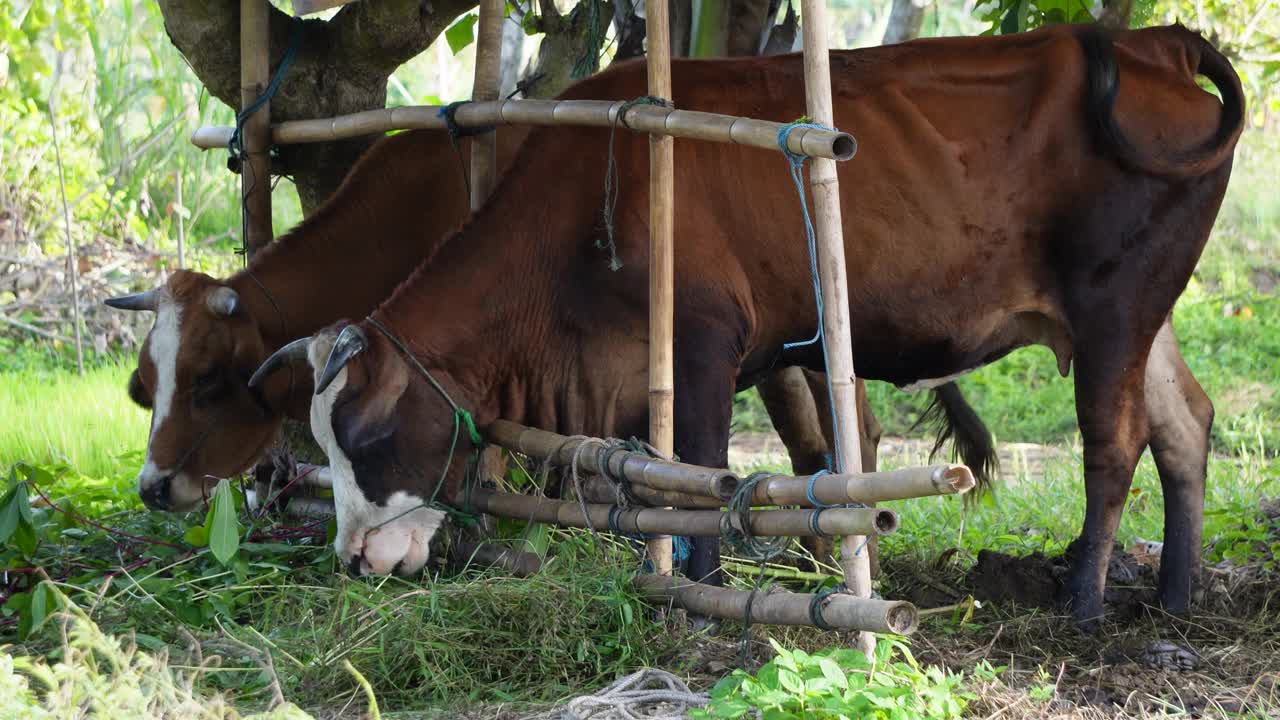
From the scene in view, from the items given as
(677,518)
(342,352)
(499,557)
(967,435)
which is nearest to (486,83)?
(342,352)

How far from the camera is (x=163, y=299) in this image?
4984 mm

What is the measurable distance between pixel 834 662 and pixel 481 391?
5.48ft

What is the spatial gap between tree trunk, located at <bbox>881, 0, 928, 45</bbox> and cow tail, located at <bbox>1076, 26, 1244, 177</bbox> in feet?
10.1

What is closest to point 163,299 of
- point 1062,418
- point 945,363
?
point 945,363

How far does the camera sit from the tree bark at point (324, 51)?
5418 mm

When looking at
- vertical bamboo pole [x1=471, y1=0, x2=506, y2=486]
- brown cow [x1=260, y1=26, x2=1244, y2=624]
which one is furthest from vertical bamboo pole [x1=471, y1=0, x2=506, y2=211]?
brown cow [x1=260, y1=26, x2=1244, y2=624]

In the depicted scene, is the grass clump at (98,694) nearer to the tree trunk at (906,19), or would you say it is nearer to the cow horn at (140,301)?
the cow horn at (140,301)

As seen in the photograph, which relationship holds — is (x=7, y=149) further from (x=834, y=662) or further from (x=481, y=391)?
(x=834, y=662)

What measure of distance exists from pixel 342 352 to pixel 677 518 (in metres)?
Result: 1.10

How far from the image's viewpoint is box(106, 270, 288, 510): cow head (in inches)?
194

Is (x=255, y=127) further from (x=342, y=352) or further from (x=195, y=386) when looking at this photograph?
(x=342, y=352)

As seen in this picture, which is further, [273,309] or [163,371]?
[273,309]

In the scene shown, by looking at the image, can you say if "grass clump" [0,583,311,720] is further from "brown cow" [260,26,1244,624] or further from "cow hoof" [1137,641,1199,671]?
"cow hoof" [1137,641,1199,671]

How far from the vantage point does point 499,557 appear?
170 inches
